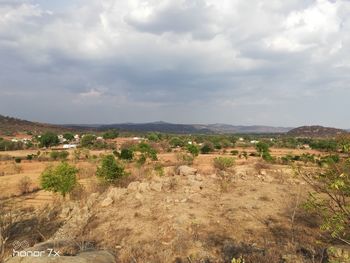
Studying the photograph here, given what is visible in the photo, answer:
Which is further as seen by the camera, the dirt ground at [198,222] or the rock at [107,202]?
the rock at [107,202]

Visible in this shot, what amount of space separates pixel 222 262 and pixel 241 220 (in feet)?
11.7

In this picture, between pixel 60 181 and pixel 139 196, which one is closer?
pixel 139 196

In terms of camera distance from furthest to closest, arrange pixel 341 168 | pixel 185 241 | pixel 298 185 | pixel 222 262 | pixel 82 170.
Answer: pixel 82 170
pixel 298 185
pixel 185 241
pixel 222 262
pixel 341 168

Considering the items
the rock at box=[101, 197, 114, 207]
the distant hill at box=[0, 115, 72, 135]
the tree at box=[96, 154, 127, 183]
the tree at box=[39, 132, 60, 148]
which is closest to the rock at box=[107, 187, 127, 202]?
the rock at box=[101, 197, 114, 207]

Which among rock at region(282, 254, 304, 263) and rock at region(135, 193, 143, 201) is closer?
rock at region(282, 254, 304, 263)

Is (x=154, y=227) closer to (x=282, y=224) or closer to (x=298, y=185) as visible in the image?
(x=282, y=224)

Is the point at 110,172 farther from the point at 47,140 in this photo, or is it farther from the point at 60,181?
the point at 47,140

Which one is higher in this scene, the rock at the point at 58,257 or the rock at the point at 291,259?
the rock at the point at 58,257

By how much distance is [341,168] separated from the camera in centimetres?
493

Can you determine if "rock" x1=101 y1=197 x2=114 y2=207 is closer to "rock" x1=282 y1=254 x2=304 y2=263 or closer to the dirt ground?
the dirt ground

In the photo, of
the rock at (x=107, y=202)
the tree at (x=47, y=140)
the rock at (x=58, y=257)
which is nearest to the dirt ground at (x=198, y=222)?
the rock at (x=107, y=202)

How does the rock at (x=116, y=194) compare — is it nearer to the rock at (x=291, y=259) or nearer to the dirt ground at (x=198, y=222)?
the dirt ground at (x=198, y=222)

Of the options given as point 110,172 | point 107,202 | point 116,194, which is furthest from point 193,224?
point 110,172

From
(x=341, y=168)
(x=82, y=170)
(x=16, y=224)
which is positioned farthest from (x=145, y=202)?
(x=82, y=170)
